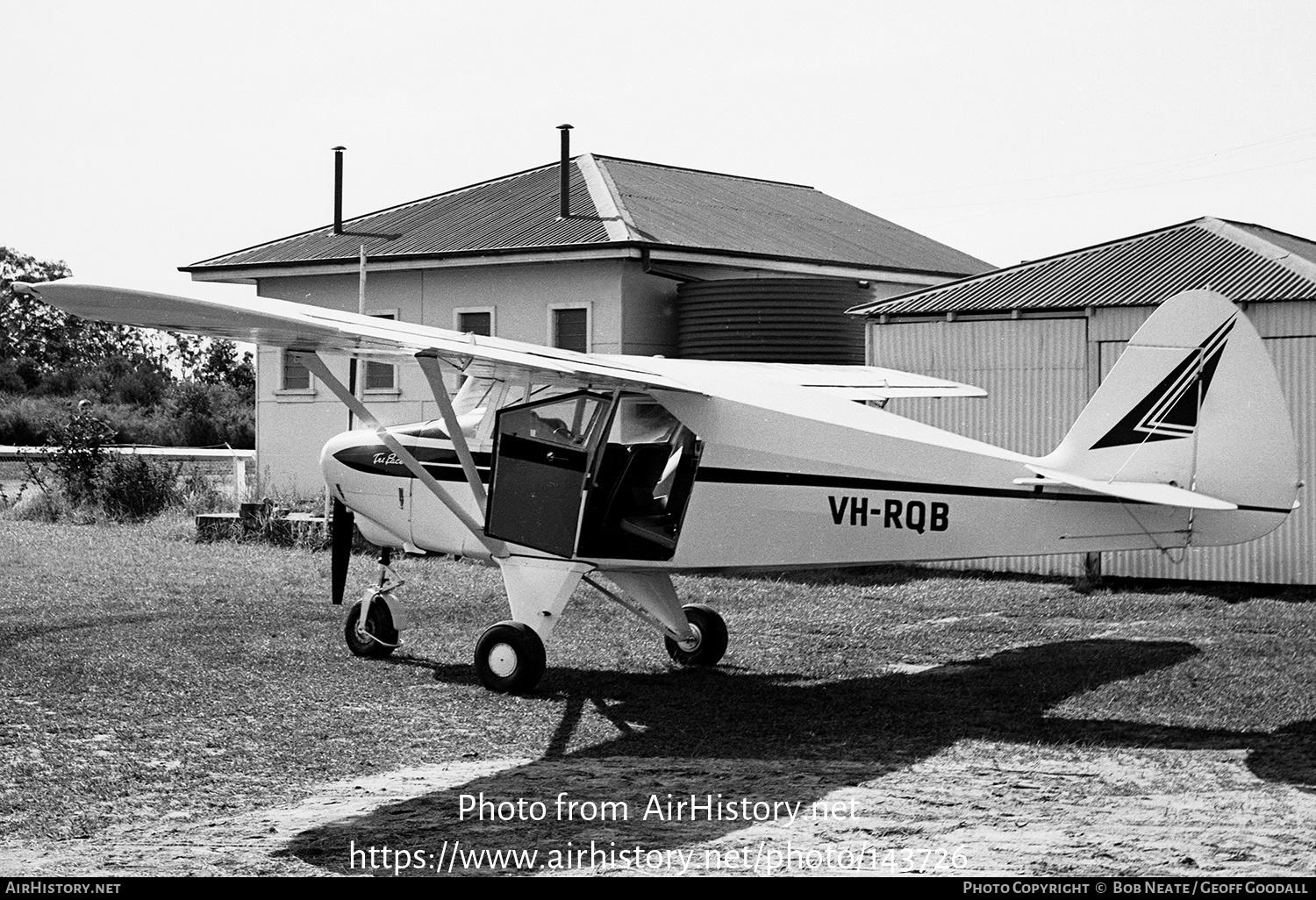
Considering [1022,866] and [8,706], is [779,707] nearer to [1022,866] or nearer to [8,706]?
[1022,866]

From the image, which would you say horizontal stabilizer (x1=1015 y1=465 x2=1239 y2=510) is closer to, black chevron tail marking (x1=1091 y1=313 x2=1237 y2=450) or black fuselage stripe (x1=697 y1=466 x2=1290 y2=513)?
black fuselage stripe (x1=697 y1=466 x2=1290 y2=513)

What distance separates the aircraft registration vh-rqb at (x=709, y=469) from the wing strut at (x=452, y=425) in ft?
0.06

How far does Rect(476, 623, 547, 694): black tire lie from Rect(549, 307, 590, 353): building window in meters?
8.93

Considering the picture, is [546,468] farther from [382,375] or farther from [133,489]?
[133,489]

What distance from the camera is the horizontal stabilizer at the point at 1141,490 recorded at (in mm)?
7902

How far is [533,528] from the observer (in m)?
9.39

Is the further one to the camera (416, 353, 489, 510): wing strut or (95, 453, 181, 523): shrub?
(95, 453, 181, 523): shrub

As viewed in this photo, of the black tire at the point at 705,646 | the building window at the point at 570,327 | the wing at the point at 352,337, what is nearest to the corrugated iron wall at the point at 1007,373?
the building window at the point at 570,327

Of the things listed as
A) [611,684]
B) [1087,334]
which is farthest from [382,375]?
[611,684]

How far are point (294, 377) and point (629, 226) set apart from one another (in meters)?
5.77

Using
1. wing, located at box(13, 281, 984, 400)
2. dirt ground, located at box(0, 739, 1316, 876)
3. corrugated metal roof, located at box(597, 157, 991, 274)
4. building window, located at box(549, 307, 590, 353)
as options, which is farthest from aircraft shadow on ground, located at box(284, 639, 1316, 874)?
corrugated metal roof, located at box(597, 157, 991, 274)

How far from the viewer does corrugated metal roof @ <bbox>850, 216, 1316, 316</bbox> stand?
45.3ft

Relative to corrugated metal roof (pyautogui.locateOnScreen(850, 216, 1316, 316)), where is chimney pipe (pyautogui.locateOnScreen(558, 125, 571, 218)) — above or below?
above

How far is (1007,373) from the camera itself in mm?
14961
